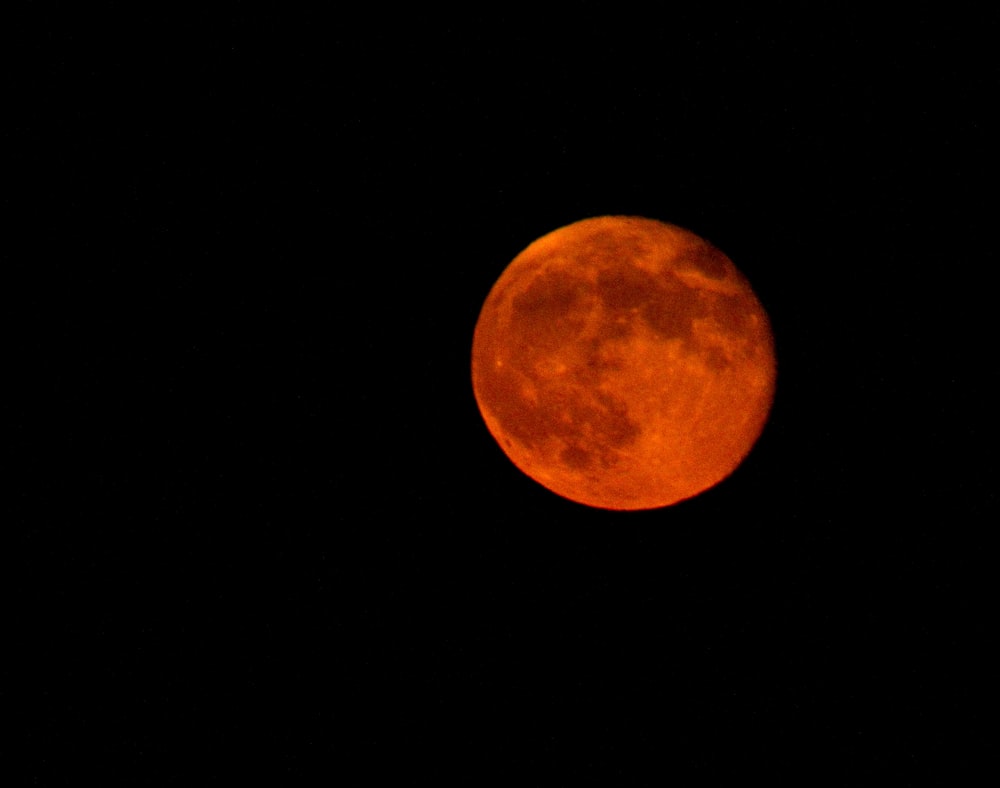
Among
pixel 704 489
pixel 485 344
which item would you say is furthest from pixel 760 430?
pixel 485 344

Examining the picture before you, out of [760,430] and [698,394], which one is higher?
[760,430]

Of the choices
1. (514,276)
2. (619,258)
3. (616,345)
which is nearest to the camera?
(616,345)

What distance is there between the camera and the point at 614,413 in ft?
12.5

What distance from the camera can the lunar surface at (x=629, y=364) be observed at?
3758 millimetres

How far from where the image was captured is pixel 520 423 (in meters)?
4.16

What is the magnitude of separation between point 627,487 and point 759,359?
1.02m

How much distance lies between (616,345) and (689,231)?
44.8 inches

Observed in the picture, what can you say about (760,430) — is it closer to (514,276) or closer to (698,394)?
(698,394)

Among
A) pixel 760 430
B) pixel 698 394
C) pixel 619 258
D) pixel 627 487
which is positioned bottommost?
pixel 627 487

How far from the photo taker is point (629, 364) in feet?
12.2

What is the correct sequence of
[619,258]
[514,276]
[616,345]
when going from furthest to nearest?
[514,276] < [619,258] < [616,345]

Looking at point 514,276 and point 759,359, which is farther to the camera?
point 514,276

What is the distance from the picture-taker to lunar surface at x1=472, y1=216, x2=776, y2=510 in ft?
12.3

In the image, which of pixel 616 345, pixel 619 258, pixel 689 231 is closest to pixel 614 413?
pixel 616 345
